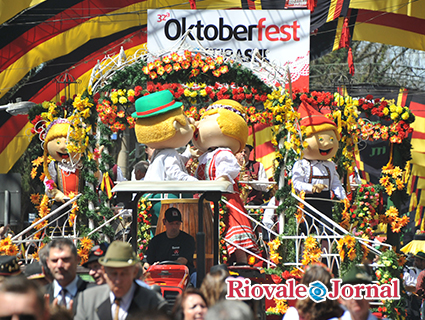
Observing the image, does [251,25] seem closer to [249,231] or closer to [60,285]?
[249,231]

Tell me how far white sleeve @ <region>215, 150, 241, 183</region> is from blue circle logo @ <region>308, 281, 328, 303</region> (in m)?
4.22

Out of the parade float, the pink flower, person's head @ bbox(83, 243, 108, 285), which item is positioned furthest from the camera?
the pink flower

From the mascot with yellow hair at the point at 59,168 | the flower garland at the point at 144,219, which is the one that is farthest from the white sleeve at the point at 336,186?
the mascot with yellow hair at the point at 59,168

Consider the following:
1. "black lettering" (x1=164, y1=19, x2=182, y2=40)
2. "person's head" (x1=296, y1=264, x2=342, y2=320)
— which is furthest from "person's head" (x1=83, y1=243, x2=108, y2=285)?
"black lettering" (x1=164, y1=19, x2=182, y2=40)

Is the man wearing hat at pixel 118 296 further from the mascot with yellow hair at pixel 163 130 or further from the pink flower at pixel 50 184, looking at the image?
the pink flower at pixel 50 184

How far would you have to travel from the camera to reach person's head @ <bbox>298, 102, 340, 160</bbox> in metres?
10.4

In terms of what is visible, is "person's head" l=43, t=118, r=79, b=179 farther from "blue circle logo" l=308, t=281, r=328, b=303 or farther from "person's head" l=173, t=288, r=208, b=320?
"blue circle logo" l=308, t=281, r=328, b=303

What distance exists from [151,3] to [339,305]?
1420cm

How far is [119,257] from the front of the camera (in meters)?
4.79

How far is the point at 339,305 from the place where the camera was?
476cm

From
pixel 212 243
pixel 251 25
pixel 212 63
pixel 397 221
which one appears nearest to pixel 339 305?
pixel 212 243

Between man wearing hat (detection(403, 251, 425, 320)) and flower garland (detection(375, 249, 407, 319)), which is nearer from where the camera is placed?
flower garland (detection(375, 249, 407, 319))

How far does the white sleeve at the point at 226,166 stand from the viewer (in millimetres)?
8883

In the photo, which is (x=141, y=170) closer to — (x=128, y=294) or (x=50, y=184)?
(x=50, y=184)
